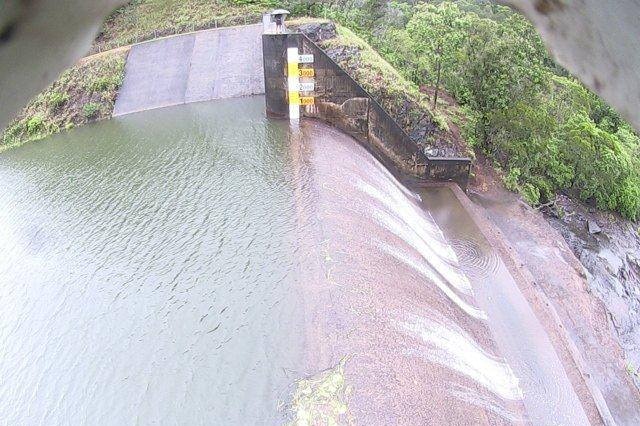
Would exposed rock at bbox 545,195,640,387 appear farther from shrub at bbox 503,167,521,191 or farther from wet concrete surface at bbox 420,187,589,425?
wet concrete surface at bbox 420,187,589,425

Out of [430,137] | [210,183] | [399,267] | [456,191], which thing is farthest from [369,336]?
[430,137]

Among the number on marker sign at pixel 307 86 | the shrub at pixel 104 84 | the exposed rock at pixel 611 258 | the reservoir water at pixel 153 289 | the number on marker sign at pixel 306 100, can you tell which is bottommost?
the exposed rock at pixel 611 258

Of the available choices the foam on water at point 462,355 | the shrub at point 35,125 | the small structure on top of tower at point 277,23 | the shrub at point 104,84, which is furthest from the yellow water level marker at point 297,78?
the shrub at point 35,125

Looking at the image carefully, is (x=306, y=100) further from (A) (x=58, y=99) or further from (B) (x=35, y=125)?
(B) (x=35, y=125)

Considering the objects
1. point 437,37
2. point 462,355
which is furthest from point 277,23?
point 462,355

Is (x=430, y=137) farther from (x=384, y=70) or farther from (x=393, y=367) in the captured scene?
(x=393, y=367)

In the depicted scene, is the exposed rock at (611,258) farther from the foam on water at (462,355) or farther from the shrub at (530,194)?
the foam on water at (462,355)

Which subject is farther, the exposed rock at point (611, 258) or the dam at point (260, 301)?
the exposed rock at point (611, 258)
